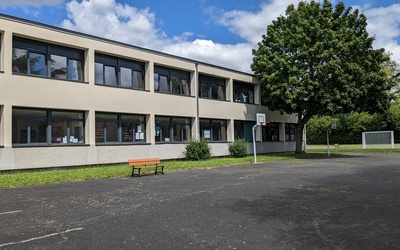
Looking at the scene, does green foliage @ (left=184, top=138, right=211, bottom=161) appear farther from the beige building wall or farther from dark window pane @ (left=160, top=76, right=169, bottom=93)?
dark window pane @ (left=160, top=76, right=169, bottom=93)

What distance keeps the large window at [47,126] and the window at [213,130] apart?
422 inches

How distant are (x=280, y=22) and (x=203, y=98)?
10.0 meters

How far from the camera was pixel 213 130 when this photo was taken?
2883 cm

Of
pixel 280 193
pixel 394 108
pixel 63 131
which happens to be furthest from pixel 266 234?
pixel 394 108

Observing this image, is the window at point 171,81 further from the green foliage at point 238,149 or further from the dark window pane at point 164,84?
the green foliage at point 238,149

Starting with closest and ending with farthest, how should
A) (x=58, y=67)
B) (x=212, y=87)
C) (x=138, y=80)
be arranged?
(x=58, y=67), (x=138, y=80), (x=212, y=87)

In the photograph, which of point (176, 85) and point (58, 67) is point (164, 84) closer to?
point (176, 85)

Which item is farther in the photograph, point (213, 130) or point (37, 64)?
point (213, 130)

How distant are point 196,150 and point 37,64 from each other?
11.4 meters

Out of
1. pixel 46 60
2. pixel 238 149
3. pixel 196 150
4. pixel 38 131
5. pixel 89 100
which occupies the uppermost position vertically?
pixel 46 60

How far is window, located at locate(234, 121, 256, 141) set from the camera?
3105 centimetres

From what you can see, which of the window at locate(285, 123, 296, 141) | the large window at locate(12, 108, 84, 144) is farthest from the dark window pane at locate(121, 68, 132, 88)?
the window at locate(285, 123, 296, 141)

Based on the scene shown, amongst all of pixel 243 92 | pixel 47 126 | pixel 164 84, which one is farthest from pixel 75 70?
pixel 243 92

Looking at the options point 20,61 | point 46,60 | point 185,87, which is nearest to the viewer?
point 20,61
